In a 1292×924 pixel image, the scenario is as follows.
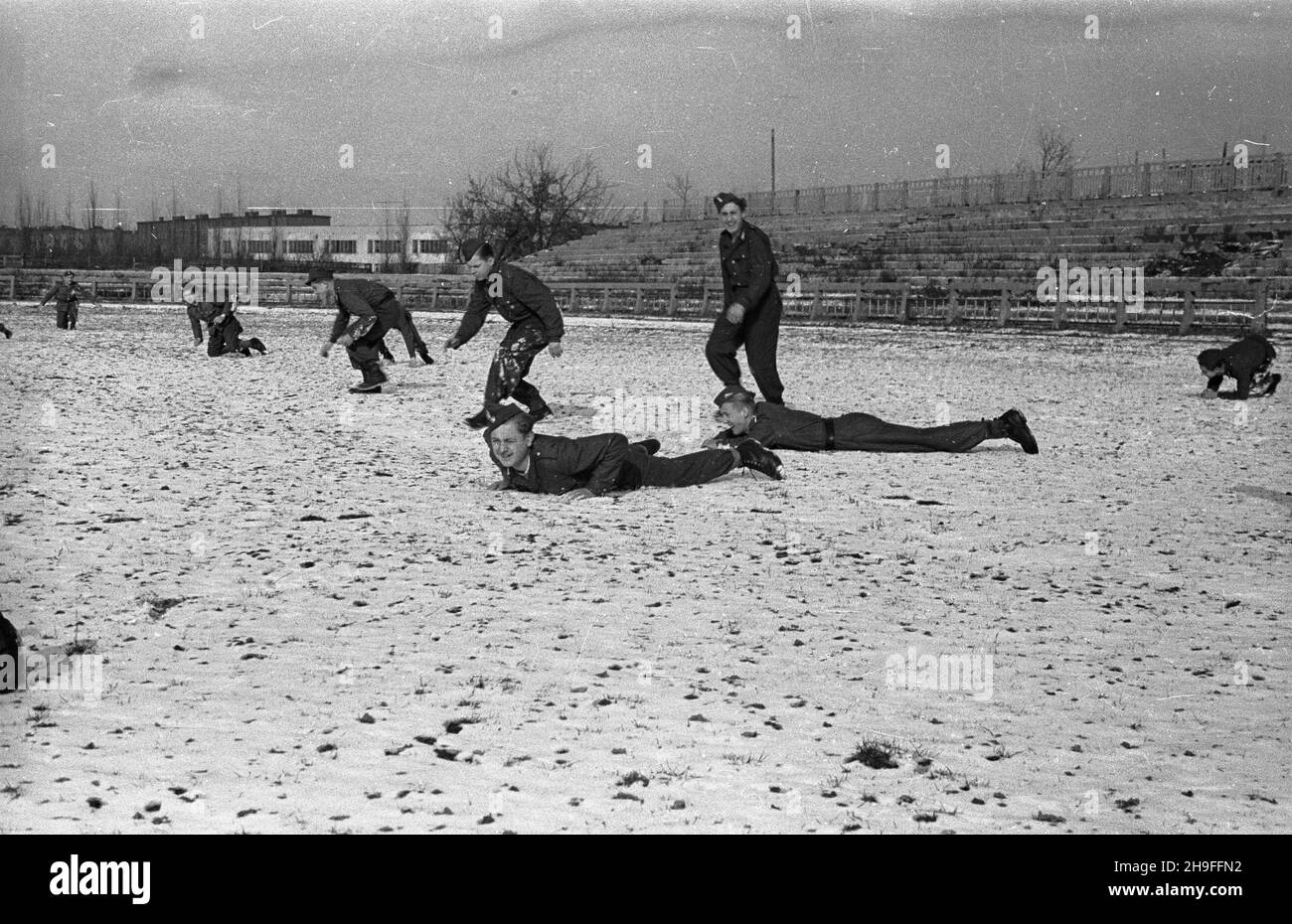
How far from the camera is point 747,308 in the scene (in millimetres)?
11430

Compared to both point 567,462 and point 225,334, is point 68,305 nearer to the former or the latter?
point 225,334

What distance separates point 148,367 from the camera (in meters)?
17.8

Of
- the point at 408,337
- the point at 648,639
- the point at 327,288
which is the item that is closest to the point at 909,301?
the point at 408,337

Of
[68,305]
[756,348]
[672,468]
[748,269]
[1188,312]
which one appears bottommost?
[672,468]

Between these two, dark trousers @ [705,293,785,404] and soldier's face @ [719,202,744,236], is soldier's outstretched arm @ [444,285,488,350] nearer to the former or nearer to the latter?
dark trousers @ [705,293,785,404]

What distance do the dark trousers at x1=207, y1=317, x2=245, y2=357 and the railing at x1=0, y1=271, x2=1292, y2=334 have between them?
1699 cm

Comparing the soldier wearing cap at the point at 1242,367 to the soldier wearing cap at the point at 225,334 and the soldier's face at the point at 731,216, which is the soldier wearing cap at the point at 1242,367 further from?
the soldier wearing cap at the point at 225,334

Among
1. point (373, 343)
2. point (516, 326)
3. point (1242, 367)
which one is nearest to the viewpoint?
point (516, 326)

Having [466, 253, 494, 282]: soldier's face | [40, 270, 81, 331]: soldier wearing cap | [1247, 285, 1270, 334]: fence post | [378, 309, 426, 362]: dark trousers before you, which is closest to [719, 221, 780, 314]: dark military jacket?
[466, 253, 494, 282]: soldier's face

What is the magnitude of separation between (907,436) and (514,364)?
11.4ft

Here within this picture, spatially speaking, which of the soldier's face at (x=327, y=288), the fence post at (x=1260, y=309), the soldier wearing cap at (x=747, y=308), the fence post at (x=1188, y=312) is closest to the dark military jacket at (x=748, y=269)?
the soldier wearing cap at (x=747, y=308)

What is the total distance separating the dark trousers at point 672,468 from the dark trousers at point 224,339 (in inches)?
510

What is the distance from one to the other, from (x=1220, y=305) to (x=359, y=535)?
25.7m

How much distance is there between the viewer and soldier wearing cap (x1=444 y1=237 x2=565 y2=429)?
11430mm
